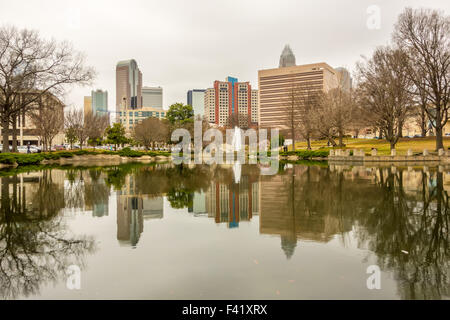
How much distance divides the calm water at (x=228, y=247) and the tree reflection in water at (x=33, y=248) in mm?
19

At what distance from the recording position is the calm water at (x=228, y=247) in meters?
4.39

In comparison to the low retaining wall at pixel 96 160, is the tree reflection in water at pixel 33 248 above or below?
below

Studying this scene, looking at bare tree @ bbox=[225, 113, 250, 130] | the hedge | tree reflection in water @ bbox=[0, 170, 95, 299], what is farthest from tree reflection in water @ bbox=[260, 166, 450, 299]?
bare tree @ bbox=[225, 113, 250, 130]

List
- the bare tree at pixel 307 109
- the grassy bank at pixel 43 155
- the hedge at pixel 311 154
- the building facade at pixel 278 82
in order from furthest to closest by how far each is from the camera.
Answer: the building facade at pixel 278 82, the bare tree at pixel 307 109, the hedge at pixel 311 154, the grassy bank at pixel 43 155

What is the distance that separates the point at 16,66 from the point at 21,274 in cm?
3584

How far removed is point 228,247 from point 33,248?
→ 3719 mm

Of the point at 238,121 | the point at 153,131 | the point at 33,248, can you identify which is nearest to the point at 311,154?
the point at 153,131

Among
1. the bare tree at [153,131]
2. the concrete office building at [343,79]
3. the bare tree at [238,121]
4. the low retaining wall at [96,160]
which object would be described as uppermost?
the concrete office building at [343,79]

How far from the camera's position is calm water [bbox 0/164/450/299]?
439cm

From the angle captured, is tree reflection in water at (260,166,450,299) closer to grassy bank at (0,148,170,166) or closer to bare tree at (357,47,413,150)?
bare tree at (357,47,413,150)

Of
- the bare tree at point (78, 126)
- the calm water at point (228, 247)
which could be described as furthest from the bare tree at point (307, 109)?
the calm water at point (228, 247)

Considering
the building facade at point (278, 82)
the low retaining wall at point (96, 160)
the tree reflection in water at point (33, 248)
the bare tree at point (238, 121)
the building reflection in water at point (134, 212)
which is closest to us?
the tree reflection in water at point (33, 248)

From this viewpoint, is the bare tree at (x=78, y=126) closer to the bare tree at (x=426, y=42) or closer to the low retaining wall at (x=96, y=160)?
the low retaining wall at (x=96, y=160)

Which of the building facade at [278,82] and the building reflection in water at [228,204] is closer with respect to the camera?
the building reflection in water at [228,204]
